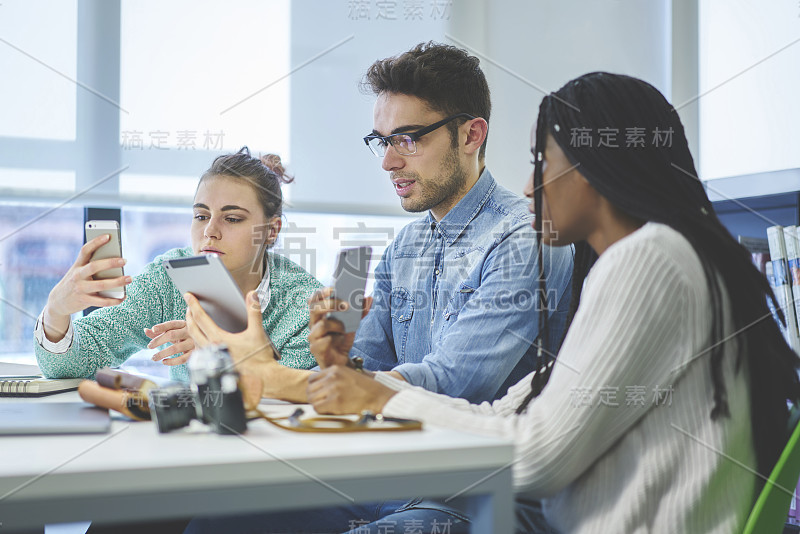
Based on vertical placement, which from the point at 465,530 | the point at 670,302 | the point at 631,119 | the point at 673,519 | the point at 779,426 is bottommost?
the point at 465,530

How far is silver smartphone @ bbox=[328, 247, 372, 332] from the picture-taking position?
102 cm

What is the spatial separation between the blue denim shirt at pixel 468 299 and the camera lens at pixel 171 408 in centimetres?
56

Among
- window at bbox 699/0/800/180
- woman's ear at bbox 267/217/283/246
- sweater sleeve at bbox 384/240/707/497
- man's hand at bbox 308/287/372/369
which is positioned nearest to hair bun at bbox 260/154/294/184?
woman's ear at bbox 267/217/283/246

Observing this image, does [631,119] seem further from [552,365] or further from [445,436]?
[445,436]

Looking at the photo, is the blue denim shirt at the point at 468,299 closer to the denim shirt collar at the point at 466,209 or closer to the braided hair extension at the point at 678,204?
the denim shirt collar at the point at 466,209

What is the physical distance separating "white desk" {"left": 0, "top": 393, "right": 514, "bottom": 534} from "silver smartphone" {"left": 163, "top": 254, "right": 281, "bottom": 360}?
0.29m

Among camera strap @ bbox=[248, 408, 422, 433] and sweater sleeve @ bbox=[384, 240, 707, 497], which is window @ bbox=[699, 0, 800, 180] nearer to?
sweater sleeve @ bbox=[384, 240, 707, 497]

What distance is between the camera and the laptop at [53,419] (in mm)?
811

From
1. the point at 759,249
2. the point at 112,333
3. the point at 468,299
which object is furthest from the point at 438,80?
the point at 759,249

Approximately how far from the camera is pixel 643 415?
2.87ft

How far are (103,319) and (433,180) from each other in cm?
86

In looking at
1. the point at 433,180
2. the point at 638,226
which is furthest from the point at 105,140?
the point at 638,226

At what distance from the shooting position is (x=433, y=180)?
1750 millimetres

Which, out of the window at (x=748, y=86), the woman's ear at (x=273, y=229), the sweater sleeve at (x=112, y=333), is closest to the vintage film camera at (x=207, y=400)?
the sweater sleeve at (x=112, y=333)
